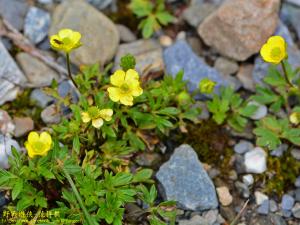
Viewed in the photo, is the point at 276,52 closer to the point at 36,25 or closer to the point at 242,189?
the point at 242,189

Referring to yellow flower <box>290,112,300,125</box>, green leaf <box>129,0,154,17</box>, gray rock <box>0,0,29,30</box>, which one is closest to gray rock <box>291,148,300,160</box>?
yellow flower <box>290,112,300,125</box>

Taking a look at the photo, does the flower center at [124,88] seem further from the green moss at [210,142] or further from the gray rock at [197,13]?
the gray rock at [197,13]

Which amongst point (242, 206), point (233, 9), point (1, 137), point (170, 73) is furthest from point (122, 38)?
point (242, 206)

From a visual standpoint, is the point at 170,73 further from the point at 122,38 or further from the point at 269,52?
the point at 269,52

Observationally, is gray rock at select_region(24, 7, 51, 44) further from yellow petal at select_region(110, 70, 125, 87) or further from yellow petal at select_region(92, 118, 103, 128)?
yellow petal at select_region(92, 118, 103, 128)

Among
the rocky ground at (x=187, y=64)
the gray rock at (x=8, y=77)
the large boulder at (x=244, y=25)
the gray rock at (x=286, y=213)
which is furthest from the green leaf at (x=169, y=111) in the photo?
the gray rock at (x=8, y=77)

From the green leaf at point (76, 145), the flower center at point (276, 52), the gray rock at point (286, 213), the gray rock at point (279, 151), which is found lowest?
the gray rock at point (286, 213)

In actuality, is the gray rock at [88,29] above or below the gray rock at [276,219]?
above
